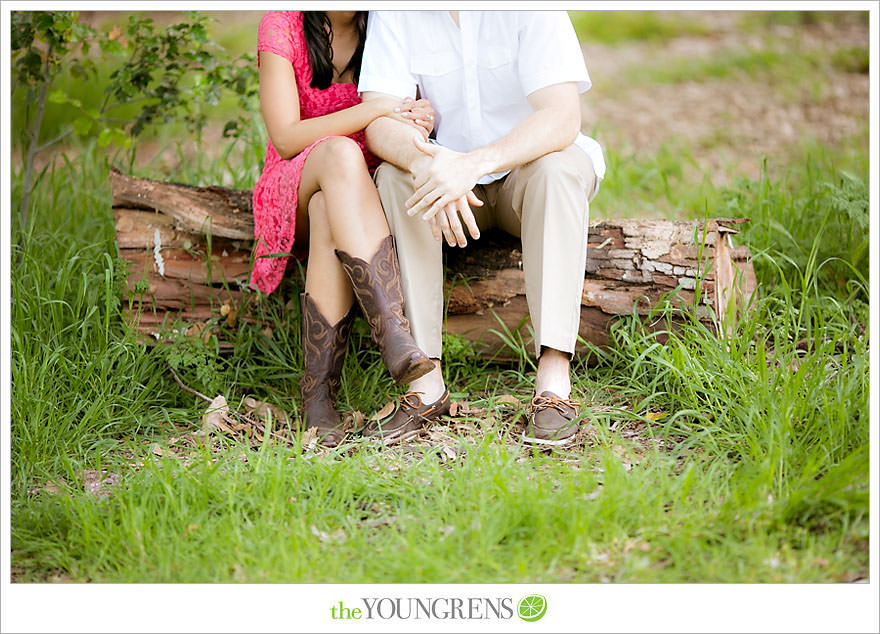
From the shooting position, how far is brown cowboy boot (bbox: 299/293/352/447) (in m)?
2.17

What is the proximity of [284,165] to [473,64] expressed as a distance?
630 mm

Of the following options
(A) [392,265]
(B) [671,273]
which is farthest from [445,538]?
(B) [671,273]

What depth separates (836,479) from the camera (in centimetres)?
163

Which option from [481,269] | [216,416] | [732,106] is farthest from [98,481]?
[732,106]

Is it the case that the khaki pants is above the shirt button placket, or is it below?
below

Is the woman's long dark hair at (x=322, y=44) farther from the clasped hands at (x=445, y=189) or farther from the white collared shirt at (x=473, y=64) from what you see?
the clasped hands at (x=445, y=189)

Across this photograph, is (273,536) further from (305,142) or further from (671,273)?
(671,273)

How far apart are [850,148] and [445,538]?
12.6 ft

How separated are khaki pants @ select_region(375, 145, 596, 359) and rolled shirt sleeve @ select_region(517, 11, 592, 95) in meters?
0.20

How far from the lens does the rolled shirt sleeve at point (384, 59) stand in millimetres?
2252

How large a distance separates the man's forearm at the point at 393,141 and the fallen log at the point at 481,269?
0.40 metres

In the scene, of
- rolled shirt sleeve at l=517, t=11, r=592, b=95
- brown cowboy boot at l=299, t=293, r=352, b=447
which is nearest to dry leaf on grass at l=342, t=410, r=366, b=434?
brown cowboy boot at l=299, t=293, r=352, b=447

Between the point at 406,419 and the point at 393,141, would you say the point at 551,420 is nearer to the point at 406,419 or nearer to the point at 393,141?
the point at 406,419

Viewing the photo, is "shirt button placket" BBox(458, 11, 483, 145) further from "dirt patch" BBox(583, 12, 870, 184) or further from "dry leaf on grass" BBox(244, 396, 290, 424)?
"dirt patch" BBox(583, 12, 870, 184)
